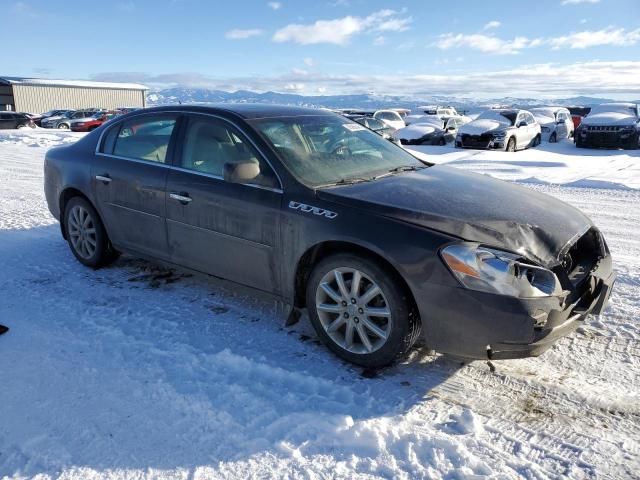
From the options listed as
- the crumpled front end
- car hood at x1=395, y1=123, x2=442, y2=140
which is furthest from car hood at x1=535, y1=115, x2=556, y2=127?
the crumpled front end

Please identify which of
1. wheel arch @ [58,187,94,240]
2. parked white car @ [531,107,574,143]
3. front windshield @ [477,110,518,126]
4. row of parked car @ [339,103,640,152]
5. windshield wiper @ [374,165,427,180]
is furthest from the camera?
parked white car @ [531,107,574,143]

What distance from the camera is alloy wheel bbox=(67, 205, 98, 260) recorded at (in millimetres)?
4773

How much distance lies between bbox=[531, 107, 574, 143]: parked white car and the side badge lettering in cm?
1962

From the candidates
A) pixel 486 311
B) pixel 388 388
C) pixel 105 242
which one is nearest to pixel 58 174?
pixel 105 242

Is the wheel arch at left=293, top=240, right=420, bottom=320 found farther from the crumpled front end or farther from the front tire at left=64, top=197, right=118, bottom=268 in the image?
the front tire at left=64, top=197, right=118, bottom=268

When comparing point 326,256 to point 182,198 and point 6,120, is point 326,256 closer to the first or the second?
point 182,198

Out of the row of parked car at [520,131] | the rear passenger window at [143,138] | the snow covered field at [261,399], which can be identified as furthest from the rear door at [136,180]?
the row of parked car at [520,131]

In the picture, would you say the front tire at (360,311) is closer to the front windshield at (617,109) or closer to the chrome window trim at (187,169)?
the chrome window trim at (187,169)

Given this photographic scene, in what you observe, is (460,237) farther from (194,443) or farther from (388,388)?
(194,443)

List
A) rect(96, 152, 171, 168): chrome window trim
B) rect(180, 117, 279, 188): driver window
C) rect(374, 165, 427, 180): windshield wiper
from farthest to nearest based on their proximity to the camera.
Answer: rect(96, 152, 171, 168): chrome window trim, rect(374, 165, 427, 180): windshield wiper, rect(180, 117, 279, 188): driver window

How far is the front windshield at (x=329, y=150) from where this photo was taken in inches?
140

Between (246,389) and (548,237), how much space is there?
1972 millimetres

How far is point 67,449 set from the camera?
7.98 feet

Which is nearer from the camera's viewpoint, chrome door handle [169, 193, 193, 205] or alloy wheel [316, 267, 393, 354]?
alloy wheel [316, 267, 393, 354]
